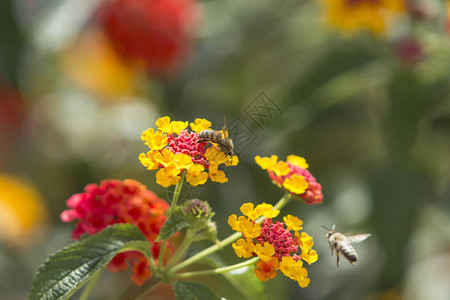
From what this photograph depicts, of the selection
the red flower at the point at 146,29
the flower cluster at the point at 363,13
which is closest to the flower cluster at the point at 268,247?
the flower cluster at the point at 363,13

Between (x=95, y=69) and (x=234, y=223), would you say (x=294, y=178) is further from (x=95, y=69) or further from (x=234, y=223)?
(x=95, y=69)

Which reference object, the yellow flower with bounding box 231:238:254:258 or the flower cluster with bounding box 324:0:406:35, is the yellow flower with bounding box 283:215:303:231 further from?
the flower cluster with bounding box 324:0:406:35

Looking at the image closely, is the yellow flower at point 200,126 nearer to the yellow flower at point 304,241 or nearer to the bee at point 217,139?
the bee at point 217,139

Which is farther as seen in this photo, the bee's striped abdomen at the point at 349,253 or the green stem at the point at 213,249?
the bee's striped abdomen at the point at 349,253

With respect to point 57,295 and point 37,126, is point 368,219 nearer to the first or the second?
point 57,295

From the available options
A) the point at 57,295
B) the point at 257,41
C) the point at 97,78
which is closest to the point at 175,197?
the point at 57,295

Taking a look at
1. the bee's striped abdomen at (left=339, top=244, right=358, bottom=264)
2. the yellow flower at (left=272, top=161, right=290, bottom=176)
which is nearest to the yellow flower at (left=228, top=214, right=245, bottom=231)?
the yellow flower at (left=272, top=161, right=290, bottom=176)
